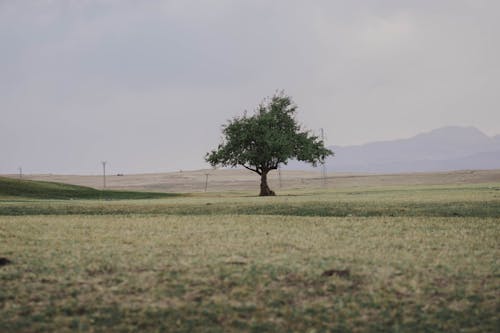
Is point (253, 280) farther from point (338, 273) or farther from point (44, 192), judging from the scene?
point (44, 192)

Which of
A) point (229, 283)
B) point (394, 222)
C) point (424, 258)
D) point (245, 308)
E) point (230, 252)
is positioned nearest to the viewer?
point (245, 308)

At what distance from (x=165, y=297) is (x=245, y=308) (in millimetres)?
1703

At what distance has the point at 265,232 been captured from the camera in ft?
70.9

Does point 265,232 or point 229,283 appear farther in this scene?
point 265,232

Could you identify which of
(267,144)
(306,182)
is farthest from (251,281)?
(306,182)

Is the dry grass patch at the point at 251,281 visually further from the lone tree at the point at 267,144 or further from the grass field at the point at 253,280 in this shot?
the lone tree at the point at 267,144

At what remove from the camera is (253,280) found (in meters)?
12.6

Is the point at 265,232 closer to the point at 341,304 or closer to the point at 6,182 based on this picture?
the point at 341,304

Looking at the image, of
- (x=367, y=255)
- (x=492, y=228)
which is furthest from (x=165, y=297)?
(x=492, y=228)

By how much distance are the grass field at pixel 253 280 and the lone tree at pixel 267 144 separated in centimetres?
5396

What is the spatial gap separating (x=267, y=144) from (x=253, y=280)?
63085 millimetres

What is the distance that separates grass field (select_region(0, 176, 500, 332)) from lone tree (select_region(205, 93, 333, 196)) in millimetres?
53965

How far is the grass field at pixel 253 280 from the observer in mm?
9984

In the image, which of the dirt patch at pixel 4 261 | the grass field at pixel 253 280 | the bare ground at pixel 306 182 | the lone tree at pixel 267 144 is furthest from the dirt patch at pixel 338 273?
the bare ground at pixel 306 182
